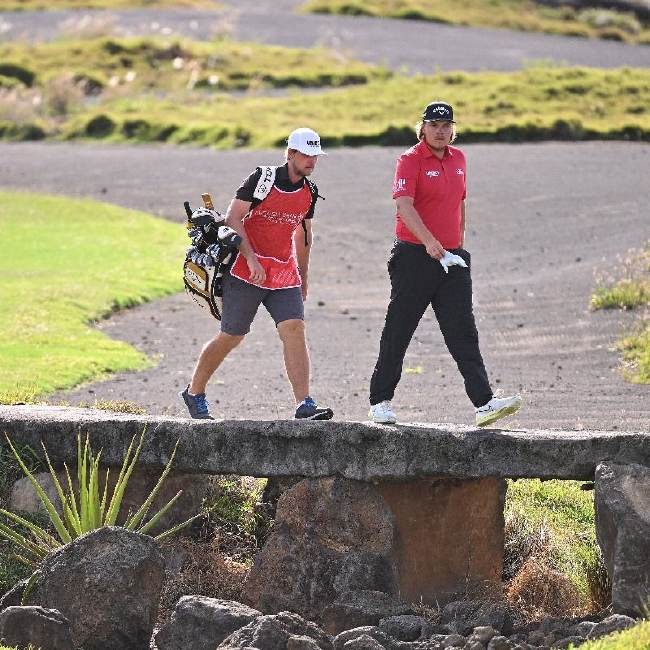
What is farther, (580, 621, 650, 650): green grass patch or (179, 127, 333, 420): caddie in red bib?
(179, 127, 333, 420): caddie in red bib

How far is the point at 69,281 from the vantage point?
765 inches

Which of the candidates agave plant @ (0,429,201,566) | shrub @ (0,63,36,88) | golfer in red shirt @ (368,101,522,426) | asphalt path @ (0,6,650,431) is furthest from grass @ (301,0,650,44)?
agave plant @ (0,429,201,566)

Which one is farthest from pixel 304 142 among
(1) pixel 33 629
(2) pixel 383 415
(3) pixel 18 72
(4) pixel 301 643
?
(3) pixel 18 72

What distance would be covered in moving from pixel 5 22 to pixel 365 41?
12.4 m

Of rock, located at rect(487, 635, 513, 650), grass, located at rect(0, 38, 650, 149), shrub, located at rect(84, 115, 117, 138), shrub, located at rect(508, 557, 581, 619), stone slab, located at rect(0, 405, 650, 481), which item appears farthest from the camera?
shrub, located at rect(84, 115, 117, 138)

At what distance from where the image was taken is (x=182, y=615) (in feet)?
28.4

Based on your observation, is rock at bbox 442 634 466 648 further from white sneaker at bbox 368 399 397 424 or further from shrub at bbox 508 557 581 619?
white sneaker at bbox 368 399 397 424

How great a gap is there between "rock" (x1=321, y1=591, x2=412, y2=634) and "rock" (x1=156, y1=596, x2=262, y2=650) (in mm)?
551

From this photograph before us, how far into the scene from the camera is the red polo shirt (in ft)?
31.2

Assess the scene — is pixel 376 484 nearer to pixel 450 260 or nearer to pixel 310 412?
pixel 310 412

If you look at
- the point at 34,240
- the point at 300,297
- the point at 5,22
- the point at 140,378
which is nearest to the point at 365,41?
the point at 5,22

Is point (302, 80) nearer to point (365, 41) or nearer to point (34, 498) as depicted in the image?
point (365, 41)

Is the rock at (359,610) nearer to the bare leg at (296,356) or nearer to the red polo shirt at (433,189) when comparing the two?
the bare leg at (296,356)

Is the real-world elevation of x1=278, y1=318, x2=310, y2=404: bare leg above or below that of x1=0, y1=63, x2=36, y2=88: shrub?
below
